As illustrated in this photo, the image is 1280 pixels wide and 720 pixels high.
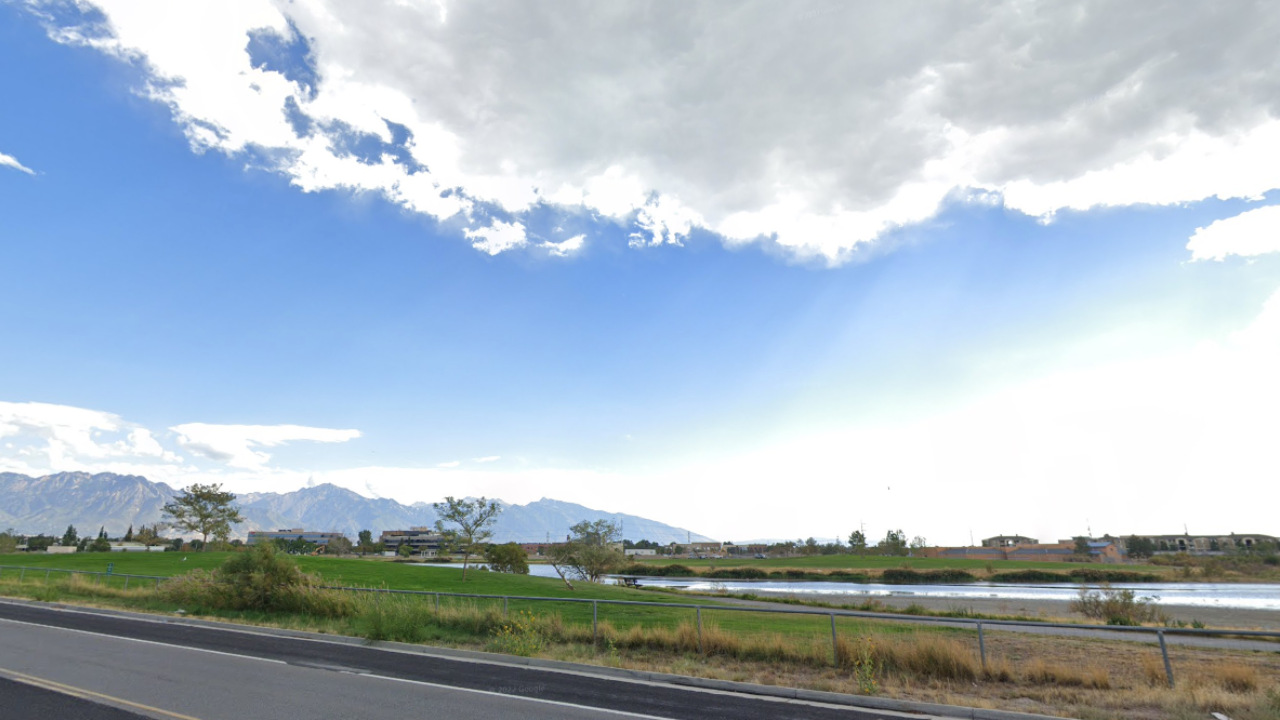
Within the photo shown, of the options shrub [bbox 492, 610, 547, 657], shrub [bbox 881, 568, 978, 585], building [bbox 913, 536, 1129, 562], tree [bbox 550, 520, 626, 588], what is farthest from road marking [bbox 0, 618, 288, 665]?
building [bbox 913, 536, 1129, 562]

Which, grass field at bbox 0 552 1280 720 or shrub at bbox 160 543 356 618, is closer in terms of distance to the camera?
grass field at bbox 0 552 1280 720

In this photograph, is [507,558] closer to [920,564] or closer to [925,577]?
[925,577]

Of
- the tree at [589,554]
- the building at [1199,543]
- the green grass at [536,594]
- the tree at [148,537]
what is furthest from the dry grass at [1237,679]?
the building at [1199,543]

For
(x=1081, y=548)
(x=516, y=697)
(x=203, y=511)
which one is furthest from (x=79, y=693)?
(x=1081, y=548)

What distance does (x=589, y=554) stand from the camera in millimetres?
62219

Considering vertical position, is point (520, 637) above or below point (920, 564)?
above

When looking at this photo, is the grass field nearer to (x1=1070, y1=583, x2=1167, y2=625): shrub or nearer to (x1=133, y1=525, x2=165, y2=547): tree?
(x1=1070, y1=583, x2=1167, y2=625): shrub

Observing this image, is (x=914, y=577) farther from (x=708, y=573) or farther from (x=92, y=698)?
(x=92, y=698)

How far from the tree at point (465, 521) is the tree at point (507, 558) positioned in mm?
18339

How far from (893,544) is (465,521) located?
139378 mm

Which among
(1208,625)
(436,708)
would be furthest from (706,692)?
(1208,625)

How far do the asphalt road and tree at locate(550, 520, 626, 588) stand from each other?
47179mm

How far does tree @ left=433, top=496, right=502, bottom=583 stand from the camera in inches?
1928

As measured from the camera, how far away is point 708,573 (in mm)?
116438
